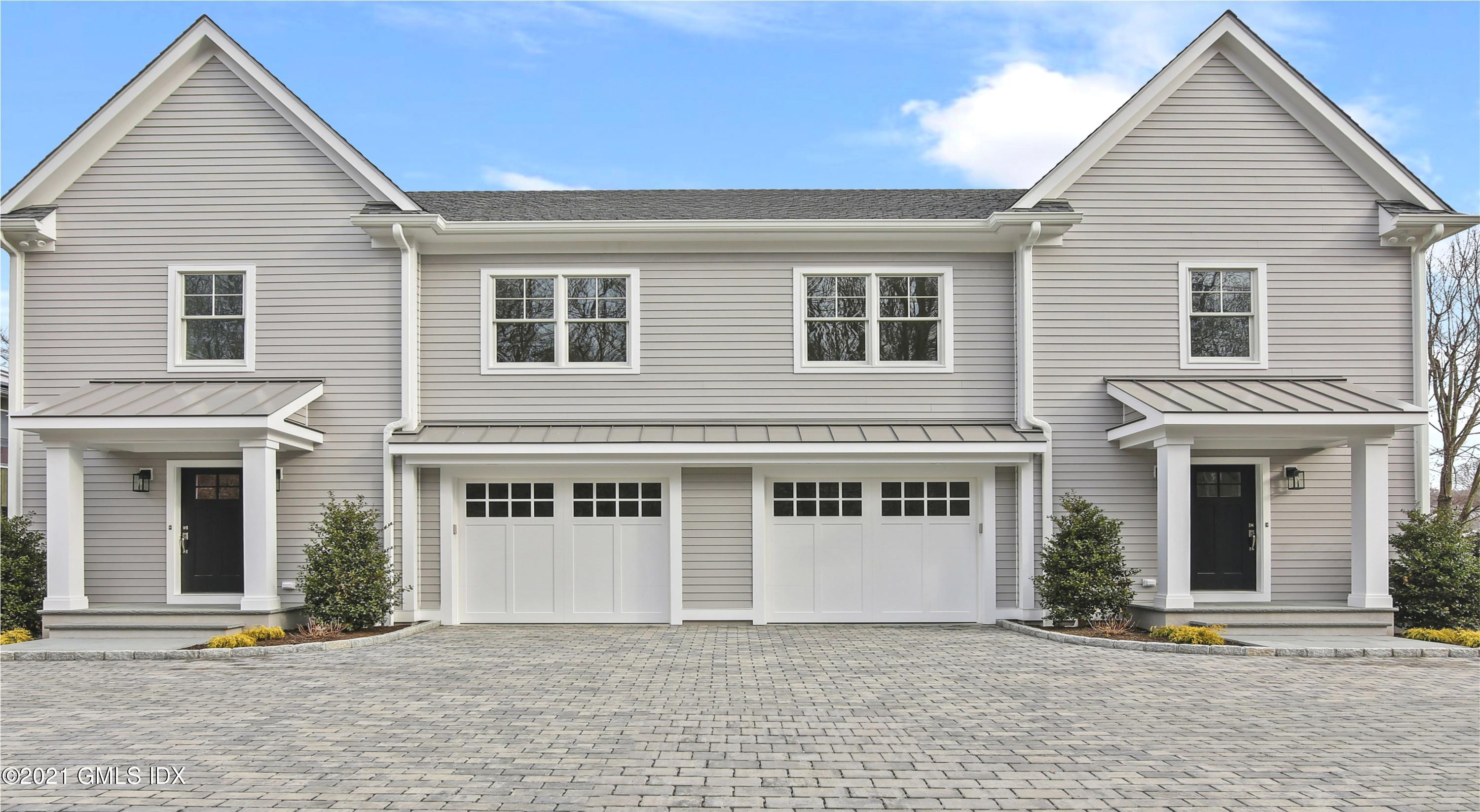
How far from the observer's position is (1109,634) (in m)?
11.6

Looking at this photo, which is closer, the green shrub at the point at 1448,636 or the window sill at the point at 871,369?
the green shrub at the point at 1448,636

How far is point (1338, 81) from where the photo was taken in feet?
42.6

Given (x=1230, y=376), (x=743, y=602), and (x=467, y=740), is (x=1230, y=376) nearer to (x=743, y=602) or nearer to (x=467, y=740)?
(x=743, y=602)

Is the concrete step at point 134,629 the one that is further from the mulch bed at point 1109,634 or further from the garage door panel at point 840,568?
the mulch bed at point 1109,634

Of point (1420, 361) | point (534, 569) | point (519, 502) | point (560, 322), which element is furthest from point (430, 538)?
point (1420, 361)

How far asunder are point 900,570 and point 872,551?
1.46 feet

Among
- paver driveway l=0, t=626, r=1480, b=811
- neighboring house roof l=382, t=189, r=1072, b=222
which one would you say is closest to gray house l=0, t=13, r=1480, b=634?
neighboring house roof l=382, t=189, r=1072, b=222

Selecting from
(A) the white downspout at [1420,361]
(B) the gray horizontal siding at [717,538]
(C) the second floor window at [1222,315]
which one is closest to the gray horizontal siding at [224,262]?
(B) the gray horizontal siding at [717,538]

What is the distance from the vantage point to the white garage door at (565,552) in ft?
43.1

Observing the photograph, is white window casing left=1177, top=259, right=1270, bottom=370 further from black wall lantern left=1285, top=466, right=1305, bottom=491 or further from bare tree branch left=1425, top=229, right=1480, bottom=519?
bare tree branch left=1425, top=229, right=1480, bottom=519

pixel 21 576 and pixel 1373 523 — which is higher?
pixel 1373 523

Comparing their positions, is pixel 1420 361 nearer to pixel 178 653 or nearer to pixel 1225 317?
pixel 1225 317

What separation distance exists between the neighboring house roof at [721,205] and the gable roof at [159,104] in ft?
2.20

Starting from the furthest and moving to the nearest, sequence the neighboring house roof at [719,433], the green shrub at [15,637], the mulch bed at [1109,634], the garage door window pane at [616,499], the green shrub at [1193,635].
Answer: the garage door window pane at [616,499] < the neighboring house roof at [719,433] < the green shrub at [15,637] < the mulch bed at [1109,634] < the green shrub at [1193,635]
